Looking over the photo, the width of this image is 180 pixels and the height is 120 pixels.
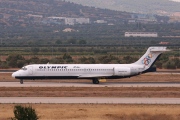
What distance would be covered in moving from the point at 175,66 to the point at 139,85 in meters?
33.6

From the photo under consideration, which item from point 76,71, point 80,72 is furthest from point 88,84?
point 76,71

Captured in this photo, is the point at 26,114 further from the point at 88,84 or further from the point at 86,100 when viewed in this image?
A: the point at 88,84

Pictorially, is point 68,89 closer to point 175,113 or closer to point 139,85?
point 139,85

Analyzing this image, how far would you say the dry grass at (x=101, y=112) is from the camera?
4507cm

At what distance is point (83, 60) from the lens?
10994 cm

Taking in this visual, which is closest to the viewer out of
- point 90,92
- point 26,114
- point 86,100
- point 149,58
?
point 26,114

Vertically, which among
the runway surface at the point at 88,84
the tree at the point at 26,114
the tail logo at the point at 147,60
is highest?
the tail logo at the point at 147,60

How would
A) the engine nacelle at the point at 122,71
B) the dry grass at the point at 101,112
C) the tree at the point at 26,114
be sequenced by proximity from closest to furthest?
the tree at the point at 26,114 < the dry grass at the point at 101,112 < the engine nacelle at the point at 122,71

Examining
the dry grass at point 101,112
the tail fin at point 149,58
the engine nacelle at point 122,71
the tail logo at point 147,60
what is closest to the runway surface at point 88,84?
the engine nacelle at point 122,71

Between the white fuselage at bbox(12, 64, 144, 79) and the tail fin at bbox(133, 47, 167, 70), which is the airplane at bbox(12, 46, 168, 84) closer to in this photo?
the white fuselage at bbox(12, 64, 144, 79)

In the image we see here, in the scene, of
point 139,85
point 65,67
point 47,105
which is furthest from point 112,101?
point 65,67

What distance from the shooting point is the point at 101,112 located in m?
46.6

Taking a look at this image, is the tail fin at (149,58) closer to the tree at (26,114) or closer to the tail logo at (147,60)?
the tail logo at (147,60)

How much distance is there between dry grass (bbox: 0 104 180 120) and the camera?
45072mm
